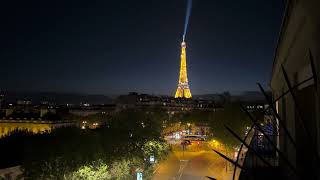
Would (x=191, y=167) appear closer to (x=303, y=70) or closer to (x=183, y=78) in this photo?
(x=303, y=70)

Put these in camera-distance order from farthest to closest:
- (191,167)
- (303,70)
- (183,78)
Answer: (183,78) < (191,167) < (303,70)

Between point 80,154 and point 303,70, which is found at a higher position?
point 303,70

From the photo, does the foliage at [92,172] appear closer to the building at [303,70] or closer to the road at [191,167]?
the road at [191,167]

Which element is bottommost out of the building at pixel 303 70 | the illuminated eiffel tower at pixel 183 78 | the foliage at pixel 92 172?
the foliage at pixel 92 172

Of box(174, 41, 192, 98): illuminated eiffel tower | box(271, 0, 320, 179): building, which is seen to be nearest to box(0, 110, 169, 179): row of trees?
box(271, 0, 320, 179): building

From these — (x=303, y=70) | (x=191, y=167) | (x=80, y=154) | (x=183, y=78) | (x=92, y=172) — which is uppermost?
(x=183, y=78)

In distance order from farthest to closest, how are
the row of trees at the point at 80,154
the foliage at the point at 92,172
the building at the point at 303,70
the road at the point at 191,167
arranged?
the road at the point at 191,167
the foliage at the point at 92,172
the row of trees at the point at 80,154
the building at the point at 303,70

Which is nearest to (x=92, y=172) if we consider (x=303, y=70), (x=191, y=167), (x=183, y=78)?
(x=191, y=167)

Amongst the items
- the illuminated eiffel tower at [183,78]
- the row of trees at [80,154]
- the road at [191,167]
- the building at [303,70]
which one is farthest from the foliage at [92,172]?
the illuminated eiffel tower at [183,78]

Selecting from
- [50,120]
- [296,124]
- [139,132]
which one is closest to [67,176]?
[139,132]

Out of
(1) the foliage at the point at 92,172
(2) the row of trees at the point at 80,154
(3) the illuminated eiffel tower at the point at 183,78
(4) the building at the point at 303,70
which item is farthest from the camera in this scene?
(3) the illuminated eiffel tower at the point at 183,78
